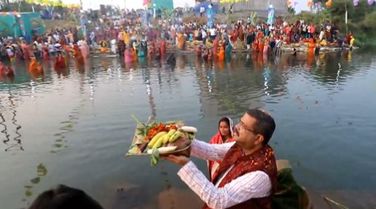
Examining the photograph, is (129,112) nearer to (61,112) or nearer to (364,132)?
(61,112)

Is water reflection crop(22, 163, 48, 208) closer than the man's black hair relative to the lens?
No

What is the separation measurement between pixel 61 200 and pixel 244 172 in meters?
1.54

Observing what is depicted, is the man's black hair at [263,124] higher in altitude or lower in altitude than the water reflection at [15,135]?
higher

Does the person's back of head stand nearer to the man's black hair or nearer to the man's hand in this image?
→ the man's hand

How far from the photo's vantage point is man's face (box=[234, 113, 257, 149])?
2787mm

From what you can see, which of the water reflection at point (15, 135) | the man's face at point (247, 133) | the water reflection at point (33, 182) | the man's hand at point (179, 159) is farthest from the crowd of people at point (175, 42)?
the man's face at point (247, 133)

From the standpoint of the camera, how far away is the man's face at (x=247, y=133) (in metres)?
2.79

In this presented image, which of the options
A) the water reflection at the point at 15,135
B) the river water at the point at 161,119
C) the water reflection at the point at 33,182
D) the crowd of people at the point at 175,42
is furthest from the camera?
the crowd of people at the point at 175,42

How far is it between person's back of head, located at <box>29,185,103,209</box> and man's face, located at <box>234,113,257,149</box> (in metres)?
1.53

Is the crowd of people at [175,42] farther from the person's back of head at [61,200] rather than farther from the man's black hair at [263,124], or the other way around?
the person's back of head at [61,200]

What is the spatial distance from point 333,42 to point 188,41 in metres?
11.4

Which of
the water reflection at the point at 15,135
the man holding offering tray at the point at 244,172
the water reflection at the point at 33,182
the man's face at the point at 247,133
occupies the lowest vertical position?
the water reflection at the point at 33,182

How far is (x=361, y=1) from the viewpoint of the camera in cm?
3719

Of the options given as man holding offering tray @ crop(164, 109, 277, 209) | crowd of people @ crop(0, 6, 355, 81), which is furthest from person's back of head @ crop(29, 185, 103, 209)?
crowd of people @ crop(0, 6, 355, 81)
